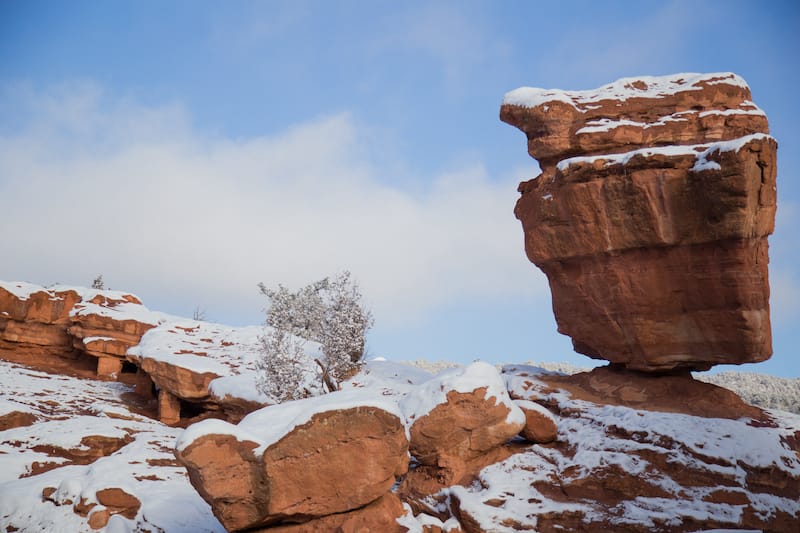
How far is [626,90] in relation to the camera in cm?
1981

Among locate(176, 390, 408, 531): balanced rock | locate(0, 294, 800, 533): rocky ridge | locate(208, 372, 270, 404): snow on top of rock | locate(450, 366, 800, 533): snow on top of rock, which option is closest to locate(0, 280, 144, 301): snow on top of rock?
locate(208, 372, 270, 404): snow on top of rock

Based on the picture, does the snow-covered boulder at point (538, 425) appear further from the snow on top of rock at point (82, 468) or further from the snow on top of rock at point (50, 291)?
the snow on top of rock at point (50, 291)

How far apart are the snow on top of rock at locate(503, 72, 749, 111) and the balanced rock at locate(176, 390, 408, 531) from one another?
12.9 metres

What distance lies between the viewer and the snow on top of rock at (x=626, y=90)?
62.2ft

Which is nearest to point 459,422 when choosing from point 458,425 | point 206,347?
point 458,425

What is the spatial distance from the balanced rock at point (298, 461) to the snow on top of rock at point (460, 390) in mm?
2790

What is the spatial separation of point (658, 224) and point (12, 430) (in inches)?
976

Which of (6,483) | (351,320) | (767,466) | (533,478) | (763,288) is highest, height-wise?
(763,288)

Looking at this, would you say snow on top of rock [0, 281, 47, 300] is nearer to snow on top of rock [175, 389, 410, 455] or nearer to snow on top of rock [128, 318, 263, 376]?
snow on top of rock [128, 318, 263, 376]

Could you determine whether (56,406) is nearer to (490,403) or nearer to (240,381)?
(240,381)

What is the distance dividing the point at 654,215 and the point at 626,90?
5.31 m

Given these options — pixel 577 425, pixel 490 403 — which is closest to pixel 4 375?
pixel 490 403

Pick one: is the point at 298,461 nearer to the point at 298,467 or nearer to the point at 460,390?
the point at 298,467

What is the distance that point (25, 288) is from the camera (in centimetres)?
3506
